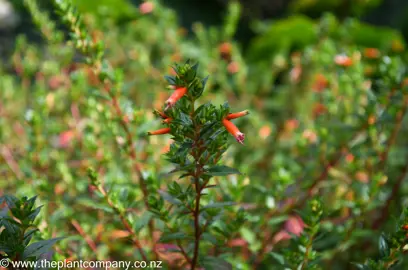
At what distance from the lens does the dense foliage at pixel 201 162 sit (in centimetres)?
80

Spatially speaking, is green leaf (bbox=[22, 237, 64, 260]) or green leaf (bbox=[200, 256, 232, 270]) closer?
green leaf (bbox=[22, 237, 64, 260])

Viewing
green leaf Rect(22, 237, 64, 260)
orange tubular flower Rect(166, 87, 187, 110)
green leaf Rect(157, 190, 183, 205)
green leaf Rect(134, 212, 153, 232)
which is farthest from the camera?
green leaf Rect(134, 212, 153, 232)

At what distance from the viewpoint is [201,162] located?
0.75m

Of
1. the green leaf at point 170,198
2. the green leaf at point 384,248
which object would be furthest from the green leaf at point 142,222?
the green leaf at point 384,248

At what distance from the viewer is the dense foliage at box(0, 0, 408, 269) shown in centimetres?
80

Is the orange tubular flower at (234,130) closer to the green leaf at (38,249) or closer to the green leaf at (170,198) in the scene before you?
the green leaf at (170,198)

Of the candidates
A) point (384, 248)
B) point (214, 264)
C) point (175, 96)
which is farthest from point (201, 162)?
point (384, 248)

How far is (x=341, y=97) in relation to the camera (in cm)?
182

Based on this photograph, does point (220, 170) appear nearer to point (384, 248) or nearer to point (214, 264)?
point (214, 264)

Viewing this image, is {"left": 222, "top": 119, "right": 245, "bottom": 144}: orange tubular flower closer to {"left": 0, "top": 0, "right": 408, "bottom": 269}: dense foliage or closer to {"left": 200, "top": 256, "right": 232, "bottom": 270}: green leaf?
{"left": 0, "top": 0, "right": 408, "bottom": 269}: dense foliage

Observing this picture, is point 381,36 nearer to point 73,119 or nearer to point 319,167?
point 319,167

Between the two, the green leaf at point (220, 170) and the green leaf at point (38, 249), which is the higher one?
the green leaf at point (220, 170)

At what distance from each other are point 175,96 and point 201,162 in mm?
140

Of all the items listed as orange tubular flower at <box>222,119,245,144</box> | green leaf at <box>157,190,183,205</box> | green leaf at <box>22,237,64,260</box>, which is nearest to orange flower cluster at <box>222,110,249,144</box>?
orange tubular flower at <box>222,119,245,144</box>
